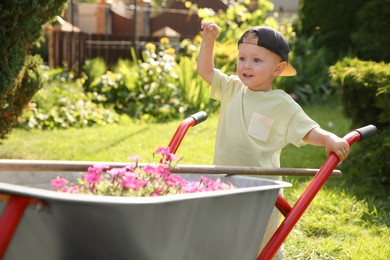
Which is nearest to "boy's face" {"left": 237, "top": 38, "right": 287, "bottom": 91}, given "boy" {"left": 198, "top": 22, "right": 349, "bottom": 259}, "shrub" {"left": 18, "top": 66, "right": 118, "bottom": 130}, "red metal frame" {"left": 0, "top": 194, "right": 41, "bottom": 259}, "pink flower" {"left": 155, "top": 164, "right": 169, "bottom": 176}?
"boy" {"left": 198, "top": 22, "right": 349, "bottom": 259}

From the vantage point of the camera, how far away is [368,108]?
213 inches

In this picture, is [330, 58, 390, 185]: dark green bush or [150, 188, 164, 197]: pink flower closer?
[150, 188, 164, 197]: pink flower

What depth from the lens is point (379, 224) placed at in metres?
4.38

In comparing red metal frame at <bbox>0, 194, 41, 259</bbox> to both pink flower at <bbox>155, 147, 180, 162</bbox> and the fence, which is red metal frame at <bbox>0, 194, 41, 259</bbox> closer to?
pink flower at <bbox>155, 147, 180, 162</bbox>

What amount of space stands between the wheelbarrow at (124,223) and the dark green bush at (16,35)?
3.31 meters

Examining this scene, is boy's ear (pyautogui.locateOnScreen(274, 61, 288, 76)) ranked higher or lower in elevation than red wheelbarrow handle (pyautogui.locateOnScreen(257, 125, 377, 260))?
higher

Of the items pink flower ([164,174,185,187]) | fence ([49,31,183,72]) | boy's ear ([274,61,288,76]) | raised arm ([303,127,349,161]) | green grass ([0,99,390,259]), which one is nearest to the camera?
pink flower ([164,174,185,187])

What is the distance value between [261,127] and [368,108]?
104 inches

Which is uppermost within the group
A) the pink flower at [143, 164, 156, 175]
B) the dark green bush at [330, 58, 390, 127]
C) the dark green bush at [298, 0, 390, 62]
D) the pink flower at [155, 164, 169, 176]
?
the pink flower at [143, 164, 156, 175]

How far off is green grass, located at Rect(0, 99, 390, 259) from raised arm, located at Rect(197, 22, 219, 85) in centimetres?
112

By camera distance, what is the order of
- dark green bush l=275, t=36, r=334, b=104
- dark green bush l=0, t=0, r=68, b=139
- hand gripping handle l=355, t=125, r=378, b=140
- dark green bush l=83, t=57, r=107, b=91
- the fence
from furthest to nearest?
1. the fence
2. dark green bush l=275, t=36, r=334, b=104
3. dark green bush l=83, t=57, r=107, b=91
4. dark green bush l=0, t=0, r=68, b=139
5. hand gripping handle l=355, t=125, r=378, b=140

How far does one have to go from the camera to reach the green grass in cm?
396

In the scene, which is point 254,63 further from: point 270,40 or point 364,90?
point 364,90

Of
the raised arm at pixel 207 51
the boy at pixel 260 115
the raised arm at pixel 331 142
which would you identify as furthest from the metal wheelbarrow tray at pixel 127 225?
the raised arm at pixel 207 51
